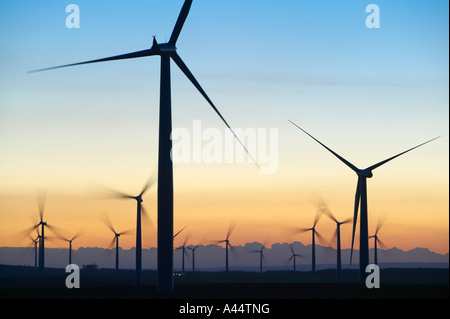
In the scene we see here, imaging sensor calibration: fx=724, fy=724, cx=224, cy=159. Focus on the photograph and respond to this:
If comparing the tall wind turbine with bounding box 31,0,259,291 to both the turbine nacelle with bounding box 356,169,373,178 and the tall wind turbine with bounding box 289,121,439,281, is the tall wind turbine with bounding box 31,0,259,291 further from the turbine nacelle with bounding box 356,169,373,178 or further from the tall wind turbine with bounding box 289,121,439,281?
the turbine nacelle with bounding box 356,169,373,178

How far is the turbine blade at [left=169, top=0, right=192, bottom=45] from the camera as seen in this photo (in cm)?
7277

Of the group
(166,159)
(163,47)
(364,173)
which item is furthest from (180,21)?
(364,173)

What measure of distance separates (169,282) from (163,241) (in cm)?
474

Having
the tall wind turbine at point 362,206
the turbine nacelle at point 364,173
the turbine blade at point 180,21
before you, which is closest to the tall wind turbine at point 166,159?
the turbine blade at point 180,21

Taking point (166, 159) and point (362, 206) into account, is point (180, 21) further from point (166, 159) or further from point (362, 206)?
point (362, 206)

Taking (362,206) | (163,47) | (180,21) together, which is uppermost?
(180,21)

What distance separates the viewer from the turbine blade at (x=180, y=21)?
72.8 meters

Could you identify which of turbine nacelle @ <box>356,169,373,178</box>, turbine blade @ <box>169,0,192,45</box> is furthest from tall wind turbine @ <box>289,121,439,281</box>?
turbine blade @ <box>169,0,192,45</box>

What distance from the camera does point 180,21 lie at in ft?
241

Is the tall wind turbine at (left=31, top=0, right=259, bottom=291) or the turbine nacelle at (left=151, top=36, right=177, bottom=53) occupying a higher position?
the turbine nacelle at (left=151, top=36, right=177, bottom=53)

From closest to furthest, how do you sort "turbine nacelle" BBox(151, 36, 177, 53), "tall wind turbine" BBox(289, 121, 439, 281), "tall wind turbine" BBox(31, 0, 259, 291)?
"tall wind turbine" BBox(31, 0, 259, 291) → "turbine nacelle" BBox(151, 36, 177, 53) → "tall wind turbine" BBox(289, 121, 439, 281)
